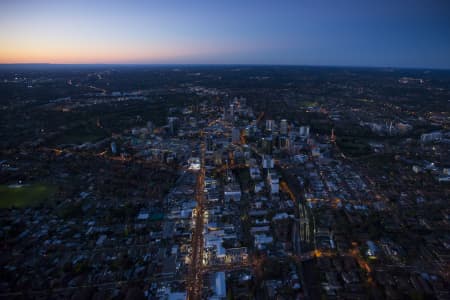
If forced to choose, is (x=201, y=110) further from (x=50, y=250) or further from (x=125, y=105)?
(x=50, y=250)

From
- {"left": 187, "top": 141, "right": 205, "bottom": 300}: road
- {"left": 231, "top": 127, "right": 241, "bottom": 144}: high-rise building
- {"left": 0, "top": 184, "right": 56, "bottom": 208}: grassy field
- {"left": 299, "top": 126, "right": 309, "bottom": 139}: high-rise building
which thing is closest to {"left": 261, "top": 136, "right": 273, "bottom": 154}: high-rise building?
{"left": 231, "top": 127, "right": 241, "bottom": 144}: high-rise building

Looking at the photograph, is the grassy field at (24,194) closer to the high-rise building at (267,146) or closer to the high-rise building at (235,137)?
the high-rise building at (235,137)

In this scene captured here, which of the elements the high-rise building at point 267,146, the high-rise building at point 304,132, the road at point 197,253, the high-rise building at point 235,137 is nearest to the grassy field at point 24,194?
the road at point 197,253

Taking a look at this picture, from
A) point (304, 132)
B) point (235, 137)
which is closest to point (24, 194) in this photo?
point (235, 137)

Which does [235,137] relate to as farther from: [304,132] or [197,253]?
[197,253]

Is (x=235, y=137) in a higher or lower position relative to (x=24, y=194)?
higher

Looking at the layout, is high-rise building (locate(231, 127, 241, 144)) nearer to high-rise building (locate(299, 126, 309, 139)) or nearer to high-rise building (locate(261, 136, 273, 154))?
high-rise building (locate(261, 136, 273, 154))

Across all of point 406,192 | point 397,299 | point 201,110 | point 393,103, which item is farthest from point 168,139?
point 393,103

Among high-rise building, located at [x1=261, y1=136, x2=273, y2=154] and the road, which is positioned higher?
high-rise building, located at [x1=261, y1=136, x2=273, y2=154]

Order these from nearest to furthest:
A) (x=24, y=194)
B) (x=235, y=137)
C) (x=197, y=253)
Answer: (x=197, y=253)
(x=24, y=194)
(x=235, y=137)
